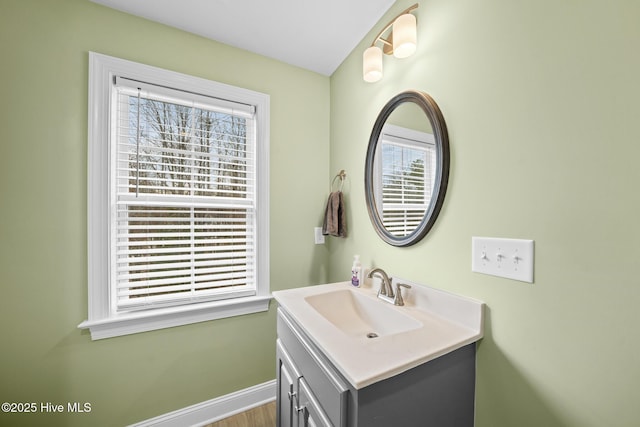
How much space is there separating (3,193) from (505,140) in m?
2.03

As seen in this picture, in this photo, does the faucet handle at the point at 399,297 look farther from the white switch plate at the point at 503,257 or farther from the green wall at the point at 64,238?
the green wall at the point at 64,238

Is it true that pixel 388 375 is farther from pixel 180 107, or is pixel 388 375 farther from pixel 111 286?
pixel 180 107

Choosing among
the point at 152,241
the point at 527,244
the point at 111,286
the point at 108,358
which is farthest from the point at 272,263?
the point at 527,244

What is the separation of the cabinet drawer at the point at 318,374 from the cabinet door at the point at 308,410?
0.02 meters

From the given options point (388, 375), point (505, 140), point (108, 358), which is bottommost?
point (108, 358)

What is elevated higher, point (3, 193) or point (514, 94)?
point (514, 94)

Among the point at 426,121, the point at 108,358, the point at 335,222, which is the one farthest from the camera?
the point at 335,222

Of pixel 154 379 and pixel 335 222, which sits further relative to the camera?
pixel 335 222

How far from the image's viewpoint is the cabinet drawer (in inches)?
Answer: 25.3

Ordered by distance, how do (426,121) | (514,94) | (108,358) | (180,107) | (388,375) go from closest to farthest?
(388,375) → (514,94) → (426,121) → (108,358) → (180,107)

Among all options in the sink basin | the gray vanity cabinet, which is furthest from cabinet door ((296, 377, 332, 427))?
the sink basin

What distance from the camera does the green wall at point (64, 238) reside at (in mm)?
1067

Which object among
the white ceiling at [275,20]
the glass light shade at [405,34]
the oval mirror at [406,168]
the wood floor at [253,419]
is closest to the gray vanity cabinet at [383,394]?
the oval mirror at [406,168]

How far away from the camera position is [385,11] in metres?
1.23
